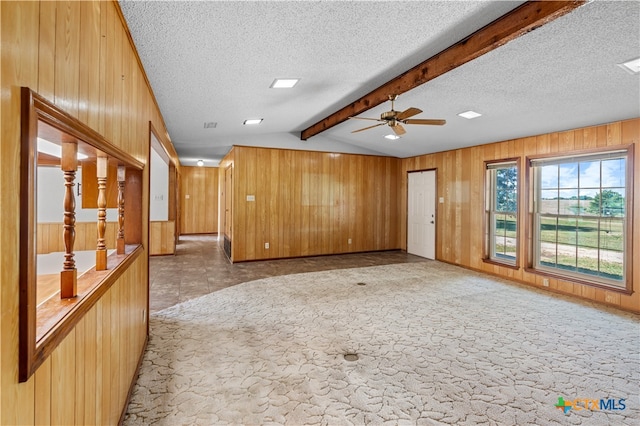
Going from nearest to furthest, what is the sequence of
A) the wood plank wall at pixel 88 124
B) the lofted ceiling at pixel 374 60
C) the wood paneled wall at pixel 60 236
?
the wood plank wall at pixel 88 124, the lofted ceiling at pixel 374 60, the wood paneled wall at pixel 60 236

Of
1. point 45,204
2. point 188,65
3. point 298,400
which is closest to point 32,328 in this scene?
point 298,400

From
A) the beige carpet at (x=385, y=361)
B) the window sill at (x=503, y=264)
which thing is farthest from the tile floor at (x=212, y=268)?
the window sill at (x=503, y=264)

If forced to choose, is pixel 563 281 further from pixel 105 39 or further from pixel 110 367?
pixel 105 39

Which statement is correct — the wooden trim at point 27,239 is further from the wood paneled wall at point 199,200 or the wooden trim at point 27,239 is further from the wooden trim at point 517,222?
the wood paneled wall at point 199,200

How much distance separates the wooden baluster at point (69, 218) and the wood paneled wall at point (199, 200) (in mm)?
10543

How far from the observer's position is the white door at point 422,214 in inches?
292

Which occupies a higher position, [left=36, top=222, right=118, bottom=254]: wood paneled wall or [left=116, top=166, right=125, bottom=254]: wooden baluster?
[left=116, top=166, right=125, bottom=254]: wooden baluster

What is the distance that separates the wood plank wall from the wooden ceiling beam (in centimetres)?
269

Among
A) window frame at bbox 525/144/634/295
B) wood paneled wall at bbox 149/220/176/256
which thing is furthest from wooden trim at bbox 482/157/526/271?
wood paneled wall at bbox 149/220/176/256

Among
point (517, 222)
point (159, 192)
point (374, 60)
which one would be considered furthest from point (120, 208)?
point (159, 192)

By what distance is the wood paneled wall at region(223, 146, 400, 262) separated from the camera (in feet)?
22.3

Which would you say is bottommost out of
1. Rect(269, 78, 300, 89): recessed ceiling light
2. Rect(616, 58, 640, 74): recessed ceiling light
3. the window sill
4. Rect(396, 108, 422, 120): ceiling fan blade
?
the window sill

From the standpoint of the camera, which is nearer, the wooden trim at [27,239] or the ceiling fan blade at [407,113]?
the wooden trim at [27,239]

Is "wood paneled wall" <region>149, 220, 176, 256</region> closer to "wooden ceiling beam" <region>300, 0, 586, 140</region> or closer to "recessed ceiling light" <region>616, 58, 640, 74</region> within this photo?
"wooden ceiling beam" <region>300, 0, 586, 140</region>
